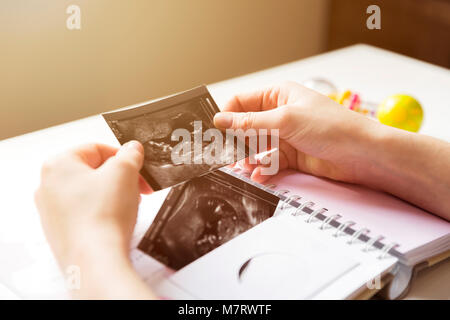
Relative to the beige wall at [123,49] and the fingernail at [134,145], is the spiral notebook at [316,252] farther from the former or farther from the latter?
the beige wall at [123,49]

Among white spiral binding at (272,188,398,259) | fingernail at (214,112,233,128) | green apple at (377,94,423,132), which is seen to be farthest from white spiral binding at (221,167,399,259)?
green apple at (377,94,423,132)

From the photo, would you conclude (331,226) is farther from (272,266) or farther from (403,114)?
(403,114)

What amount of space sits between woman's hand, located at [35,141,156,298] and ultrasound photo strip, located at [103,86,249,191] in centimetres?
6

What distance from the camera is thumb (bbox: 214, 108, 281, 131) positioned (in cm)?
79

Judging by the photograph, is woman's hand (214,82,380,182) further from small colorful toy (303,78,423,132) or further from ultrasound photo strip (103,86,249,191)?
small colorful toy (303,78,423,132)

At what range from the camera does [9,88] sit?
4.15 ft

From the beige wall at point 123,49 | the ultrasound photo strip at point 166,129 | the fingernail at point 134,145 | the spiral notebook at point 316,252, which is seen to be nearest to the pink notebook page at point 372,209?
the spiral notebook at point 316,252

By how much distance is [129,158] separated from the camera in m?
0.68

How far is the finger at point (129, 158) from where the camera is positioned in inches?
25.7

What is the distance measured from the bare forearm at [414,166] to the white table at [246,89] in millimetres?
97

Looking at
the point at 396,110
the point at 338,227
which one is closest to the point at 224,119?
the point at 338,227

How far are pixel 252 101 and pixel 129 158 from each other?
30 centimetres

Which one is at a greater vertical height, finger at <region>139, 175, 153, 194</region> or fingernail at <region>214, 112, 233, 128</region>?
fingernail at <region>214, 112, 233, 128</region>

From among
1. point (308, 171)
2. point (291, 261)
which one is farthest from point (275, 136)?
point (291, 261)
